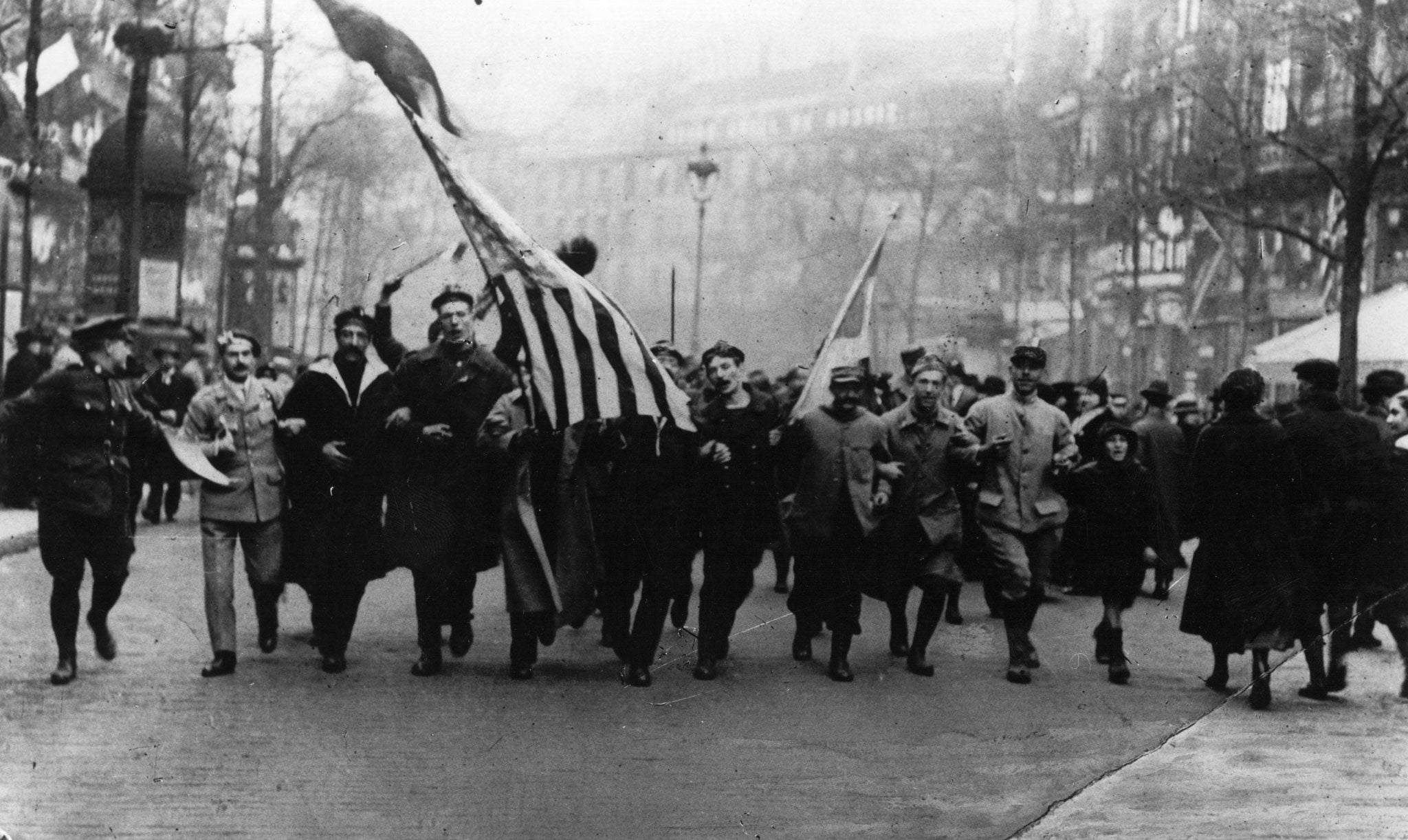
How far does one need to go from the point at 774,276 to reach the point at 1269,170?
4.11m

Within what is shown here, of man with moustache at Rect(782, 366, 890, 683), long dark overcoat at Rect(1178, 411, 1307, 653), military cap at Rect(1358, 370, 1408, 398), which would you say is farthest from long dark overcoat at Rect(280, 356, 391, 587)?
military cap at Rect(1358, 370, 1408, 398)

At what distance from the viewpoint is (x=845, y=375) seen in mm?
7348

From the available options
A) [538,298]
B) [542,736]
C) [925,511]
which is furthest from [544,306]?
[925,511]

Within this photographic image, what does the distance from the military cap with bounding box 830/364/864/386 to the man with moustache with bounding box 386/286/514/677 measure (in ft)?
5.61

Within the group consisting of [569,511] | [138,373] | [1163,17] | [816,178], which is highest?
[1163,17]

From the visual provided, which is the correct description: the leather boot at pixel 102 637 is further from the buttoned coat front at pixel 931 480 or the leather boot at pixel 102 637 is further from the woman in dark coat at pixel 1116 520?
the woman in dark coat at pixel 1116 520

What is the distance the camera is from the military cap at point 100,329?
20.5 feet

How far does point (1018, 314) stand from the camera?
36.3ft

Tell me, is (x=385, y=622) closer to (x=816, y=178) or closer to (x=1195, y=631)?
(x=816, y=178)

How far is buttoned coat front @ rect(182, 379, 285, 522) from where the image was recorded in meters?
6.74

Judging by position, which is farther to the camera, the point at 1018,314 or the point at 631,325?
the point at 1018,314

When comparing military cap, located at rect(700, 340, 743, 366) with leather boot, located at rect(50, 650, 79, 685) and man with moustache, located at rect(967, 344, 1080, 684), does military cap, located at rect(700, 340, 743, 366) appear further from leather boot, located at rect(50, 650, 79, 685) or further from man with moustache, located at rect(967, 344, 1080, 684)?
leather boot, located at rect(50, 650, 79, 685)

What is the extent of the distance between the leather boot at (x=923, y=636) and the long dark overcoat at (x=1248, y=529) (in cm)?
138

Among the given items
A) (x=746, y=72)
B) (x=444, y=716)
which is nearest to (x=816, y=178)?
(x=746, y=72)
